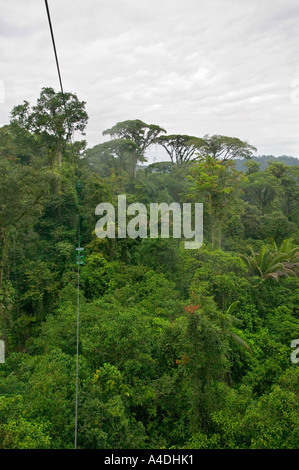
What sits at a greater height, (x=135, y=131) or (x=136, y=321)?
(x=135, y=131)

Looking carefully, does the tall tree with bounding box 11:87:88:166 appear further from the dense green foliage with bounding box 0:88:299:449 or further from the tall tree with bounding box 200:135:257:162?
the tall tree with bounding box 200:135:257:162

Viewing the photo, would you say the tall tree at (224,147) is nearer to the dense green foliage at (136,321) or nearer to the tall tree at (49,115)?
the dense green foliage at (136,321)

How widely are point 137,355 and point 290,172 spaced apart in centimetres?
2443

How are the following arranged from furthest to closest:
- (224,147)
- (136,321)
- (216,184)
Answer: (224,147) < (216,184) < (136,321)

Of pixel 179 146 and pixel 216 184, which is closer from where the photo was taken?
pixel 216 184

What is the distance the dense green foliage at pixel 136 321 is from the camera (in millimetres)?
5133

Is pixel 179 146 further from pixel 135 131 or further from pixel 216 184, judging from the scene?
pixel 216 184

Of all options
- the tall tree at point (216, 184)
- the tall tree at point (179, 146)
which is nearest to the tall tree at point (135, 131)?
the tall tree at point (179, 146)

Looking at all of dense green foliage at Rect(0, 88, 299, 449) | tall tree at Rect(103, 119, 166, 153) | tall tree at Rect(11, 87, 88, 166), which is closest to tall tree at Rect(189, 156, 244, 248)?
dense green foliage at Rect(0, 88, 299, 449)

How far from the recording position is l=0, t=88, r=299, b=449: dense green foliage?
16.8ft

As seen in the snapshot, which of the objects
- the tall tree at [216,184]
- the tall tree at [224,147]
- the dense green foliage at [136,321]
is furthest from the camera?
the tall tree at [224,147]

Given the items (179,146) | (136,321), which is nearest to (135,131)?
(179,146)

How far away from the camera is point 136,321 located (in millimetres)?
7172

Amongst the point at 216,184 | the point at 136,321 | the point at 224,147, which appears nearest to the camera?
the point at 136,321
